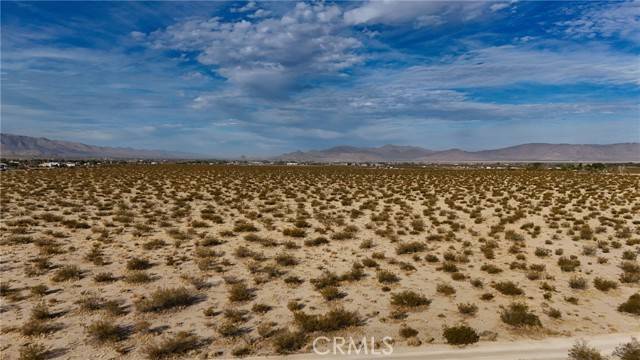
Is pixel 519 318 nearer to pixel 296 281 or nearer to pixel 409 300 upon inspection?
pixel 409 300

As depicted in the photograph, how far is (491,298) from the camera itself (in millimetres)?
10289

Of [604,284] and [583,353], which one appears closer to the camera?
[583,353]

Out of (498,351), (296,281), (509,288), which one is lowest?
(498,351)

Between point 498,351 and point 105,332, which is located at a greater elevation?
point 105,332

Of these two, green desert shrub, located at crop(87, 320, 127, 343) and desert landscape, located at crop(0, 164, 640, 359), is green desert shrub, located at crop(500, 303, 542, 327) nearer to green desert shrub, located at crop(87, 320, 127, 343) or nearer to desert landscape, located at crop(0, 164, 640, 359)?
desert landscape, located at crop(0, 164, 640, 359)

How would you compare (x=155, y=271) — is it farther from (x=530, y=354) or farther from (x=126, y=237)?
(x=530, y=354)

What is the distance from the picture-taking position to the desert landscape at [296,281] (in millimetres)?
8312

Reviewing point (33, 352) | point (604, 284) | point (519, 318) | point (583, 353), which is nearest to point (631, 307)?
point (604, 284)

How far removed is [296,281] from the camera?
11578 mm

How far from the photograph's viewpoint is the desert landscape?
831cm

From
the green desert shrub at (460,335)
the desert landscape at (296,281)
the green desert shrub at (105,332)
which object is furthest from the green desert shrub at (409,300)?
the green desert shrub at (105,332)

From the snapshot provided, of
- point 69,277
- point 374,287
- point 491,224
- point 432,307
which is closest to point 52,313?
point 69,277

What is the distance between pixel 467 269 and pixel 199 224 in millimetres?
12392

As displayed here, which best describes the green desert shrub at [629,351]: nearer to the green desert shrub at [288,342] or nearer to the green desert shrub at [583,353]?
the green desert shrub at [583,353]
